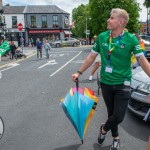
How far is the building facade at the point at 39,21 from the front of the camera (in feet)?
200

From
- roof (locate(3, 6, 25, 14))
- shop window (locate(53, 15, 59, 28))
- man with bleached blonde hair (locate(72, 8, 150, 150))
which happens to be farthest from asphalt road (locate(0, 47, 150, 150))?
roof (locate(3, 6, 25, 14))

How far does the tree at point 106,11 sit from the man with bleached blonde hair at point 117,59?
3246 cm

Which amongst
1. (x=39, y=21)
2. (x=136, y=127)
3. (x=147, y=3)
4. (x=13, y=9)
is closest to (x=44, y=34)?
(x=39, y=21)

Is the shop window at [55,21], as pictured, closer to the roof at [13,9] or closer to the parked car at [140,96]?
the roof at [13,9]

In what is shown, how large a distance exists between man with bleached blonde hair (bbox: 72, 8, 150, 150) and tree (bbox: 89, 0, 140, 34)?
32459 mm

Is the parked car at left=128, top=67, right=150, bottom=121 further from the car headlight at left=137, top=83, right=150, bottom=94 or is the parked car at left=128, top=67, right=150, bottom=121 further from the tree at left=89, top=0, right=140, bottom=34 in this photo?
the tree at left=89, top=0, right=140, bottom=34

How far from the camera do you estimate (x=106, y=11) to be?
35.7m

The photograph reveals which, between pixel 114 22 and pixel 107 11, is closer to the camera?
pixel 114 22

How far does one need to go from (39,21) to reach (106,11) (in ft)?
96.8

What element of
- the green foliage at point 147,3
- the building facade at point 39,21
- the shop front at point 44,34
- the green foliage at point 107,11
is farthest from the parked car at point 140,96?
the shop front at point 44,34

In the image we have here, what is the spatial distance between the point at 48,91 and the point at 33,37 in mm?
55084

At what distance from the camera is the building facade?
2404 inches

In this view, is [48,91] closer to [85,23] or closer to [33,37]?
[33,37]

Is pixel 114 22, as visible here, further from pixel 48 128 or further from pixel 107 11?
pixel 107 11
